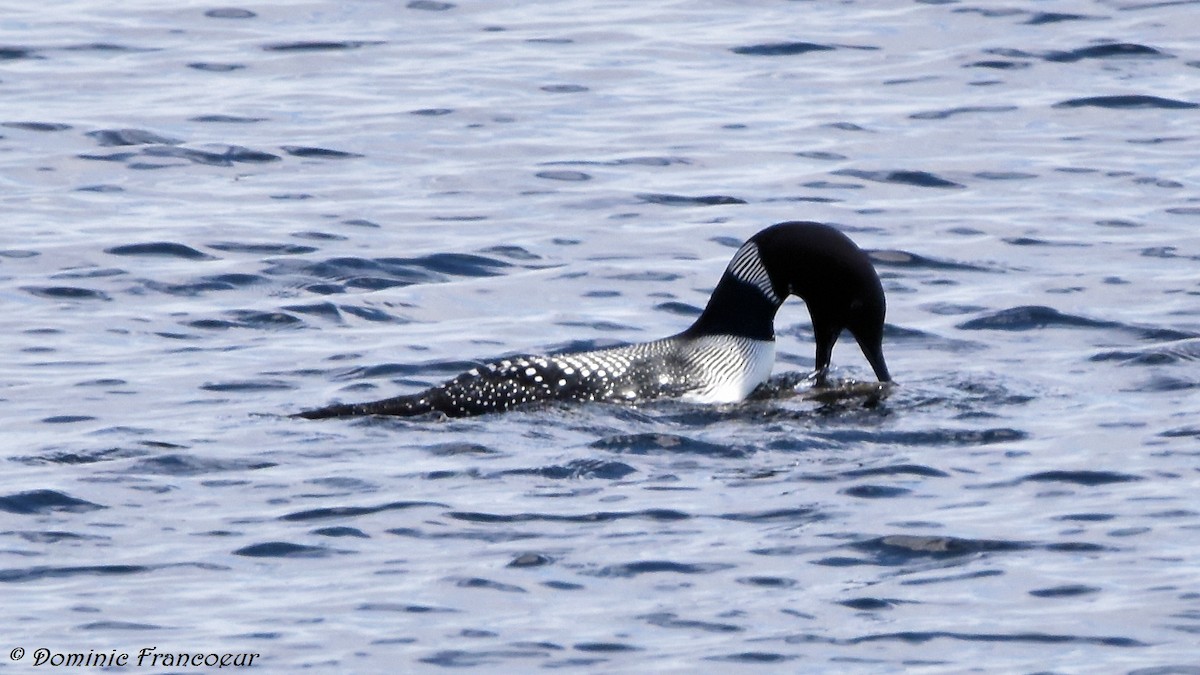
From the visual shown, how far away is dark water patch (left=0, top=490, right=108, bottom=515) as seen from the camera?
7605mm

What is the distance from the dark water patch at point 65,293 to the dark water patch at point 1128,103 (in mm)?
6648

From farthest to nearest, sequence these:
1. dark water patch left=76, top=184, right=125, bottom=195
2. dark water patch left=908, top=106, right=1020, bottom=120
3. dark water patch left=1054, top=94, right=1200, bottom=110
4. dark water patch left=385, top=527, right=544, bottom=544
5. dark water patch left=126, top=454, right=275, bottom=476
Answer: dark water patch left=1054, top=94, right=1200, bottom=110 → dark water patch left=908, top=106, right=1020, bottom=120 → dark water patch left=76, top=184, right=125, bottom=195 → dark water patch left=126, top=454, right=275, bottom=476 → dark water patch left=385, top=527, right=544, bottom=544

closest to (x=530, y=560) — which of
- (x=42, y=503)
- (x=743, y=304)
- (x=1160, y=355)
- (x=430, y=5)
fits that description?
(x=42, y=503)

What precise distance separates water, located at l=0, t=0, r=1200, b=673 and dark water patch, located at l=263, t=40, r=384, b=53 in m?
0.04

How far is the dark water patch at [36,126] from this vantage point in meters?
14.9

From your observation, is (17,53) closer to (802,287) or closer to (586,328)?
(586,328)

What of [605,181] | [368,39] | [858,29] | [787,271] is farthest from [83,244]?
[858,29]

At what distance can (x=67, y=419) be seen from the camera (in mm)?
8969

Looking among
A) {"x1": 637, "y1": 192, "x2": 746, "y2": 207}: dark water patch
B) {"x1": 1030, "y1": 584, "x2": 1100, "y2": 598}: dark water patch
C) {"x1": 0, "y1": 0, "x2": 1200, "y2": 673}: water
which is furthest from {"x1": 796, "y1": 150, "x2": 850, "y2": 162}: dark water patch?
{"x1": 1030, "y1": 584, "x2": 1100, "y2": 598}: dark water patch

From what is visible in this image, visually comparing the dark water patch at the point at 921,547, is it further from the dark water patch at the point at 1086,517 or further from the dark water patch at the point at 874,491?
the dark water patch at the point at 874,491

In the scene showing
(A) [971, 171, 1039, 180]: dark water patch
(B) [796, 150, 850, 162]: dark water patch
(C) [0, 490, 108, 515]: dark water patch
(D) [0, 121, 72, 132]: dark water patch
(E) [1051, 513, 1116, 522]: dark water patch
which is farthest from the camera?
(D) [0, 121, 72, 132]: dark water patch

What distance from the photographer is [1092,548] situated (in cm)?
714

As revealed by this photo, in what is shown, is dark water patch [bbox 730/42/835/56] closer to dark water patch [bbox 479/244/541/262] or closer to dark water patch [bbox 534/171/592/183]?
dark water patch [bbox 534/171/592/183]
